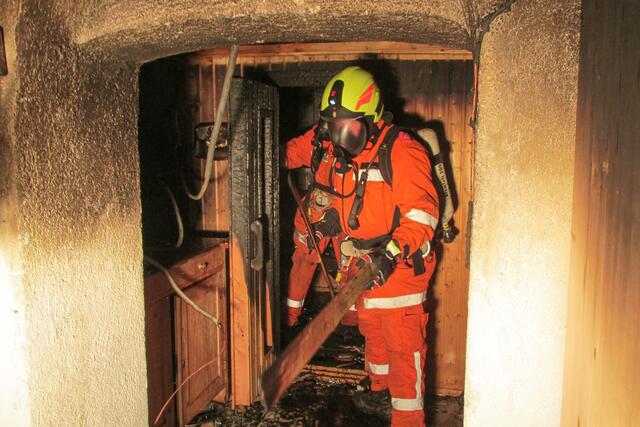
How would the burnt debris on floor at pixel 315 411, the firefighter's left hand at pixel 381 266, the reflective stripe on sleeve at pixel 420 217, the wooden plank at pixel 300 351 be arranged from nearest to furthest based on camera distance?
the wooden plank at pixel 300 351 → the firefighter's left hand at pixel 381 266 → the reflective stripe on sleeve at pixel 420 217 → the burnt debris on floor at pixel 315 411

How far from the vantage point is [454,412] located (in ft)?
13.7

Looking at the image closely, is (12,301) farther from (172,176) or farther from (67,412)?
(172,176)

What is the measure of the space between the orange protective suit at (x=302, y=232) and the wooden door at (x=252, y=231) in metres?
0.43

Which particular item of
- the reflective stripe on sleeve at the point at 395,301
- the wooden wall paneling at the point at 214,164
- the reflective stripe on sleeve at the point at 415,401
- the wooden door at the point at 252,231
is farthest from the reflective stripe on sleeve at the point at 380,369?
the wooden wall paneling at the point at 214,164

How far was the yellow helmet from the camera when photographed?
3350mm

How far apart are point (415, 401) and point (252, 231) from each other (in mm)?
1685

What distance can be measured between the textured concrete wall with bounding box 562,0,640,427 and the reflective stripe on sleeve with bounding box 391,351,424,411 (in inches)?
74.7

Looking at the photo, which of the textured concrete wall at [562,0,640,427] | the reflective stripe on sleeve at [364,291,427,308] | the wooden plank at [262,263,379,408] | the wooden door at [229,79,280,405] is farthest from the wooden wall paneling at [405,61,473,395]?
the textured concrete wall at [562,0,640,427]

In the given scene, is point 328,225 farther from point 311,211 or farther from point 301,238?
point 301,238

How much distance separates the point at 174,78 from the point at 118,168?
2.61 meters

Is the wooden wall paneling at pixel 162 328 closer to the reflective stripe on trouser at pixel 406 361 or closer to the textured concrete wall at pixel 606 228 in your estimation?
the reflective stripe on trouser at pixel 406 361

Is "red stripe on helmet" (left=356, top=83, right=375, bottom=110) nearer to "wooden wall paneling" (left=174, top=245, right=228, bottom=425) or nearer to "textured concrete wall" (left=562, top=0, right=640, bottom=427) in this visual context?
"wooden wall paneling" (left=174, top=245, right=228, bottom=425)

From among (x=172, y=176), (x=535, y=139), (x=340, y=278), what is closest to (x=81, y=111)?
(x=535, y=139)

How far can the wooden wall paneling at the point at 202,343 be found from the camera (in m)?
3.35
